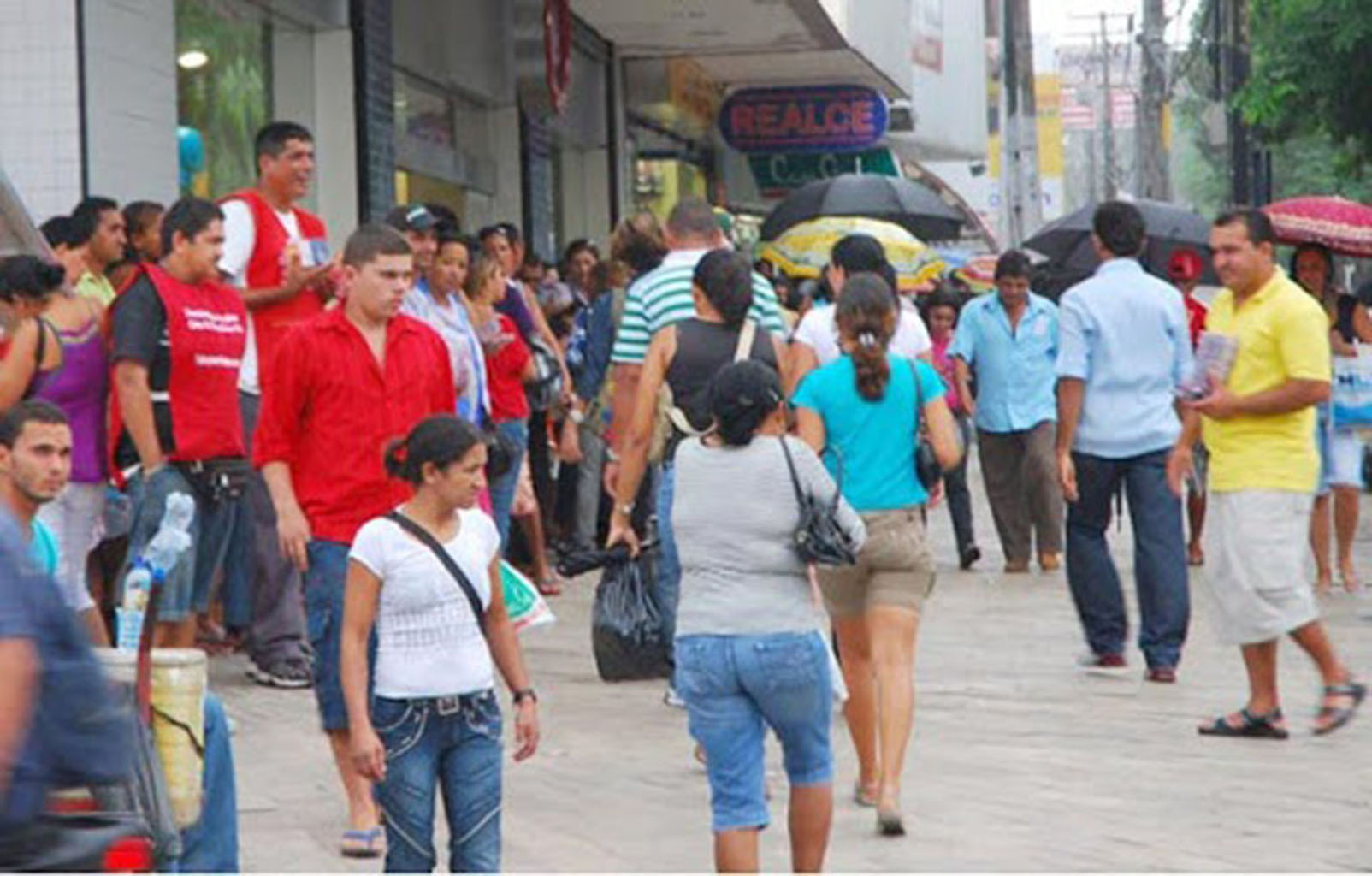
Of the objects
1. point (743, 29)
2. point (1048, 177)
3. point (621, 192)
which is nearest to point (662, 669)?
point (743, 29)

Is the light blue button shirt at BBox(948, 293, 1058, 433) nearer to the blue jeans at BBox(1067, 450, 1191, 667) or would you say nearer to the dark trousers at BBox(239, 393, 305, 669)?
the blue jeans at BBox(1067, 450, 1191, 667)

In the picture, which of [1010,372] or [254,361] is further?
[1010,372]

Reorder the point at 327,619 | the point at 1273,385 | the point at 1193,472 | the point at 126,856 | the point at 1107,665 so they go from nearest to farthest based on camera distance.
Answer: the point at 126,856, the point at 327,619, the point at 1273,385, the point at 1107,665, the point at 1193,472

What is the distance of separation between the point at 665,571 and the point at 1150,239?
10080 millimetres

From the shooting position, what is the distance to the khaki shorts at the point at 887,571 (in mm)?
8648

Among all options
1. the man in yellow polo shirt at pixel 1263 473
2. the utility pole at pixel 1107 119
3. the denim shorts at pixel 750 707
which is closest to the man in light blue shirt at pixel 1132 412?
the man in yellow polo shirt at pixel 1263 473

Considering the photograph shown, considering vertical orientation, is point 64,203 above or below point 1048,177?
below

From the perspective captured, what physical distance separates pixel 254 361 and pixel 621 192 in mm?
14882

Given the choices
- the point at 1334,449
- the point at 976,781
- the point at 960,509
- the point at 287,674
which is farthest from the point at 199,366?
the point at 960,509

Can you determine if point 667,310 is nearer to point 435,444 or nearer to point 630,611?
point 630,611

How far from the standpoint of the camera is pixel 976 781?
9.30 m

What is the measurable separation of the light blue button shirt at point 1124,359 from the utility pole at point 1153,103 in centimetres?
3475

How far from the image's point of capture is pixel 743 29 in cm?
2359

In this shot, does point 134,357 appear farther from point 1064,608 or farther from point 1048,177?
point 1048,177
